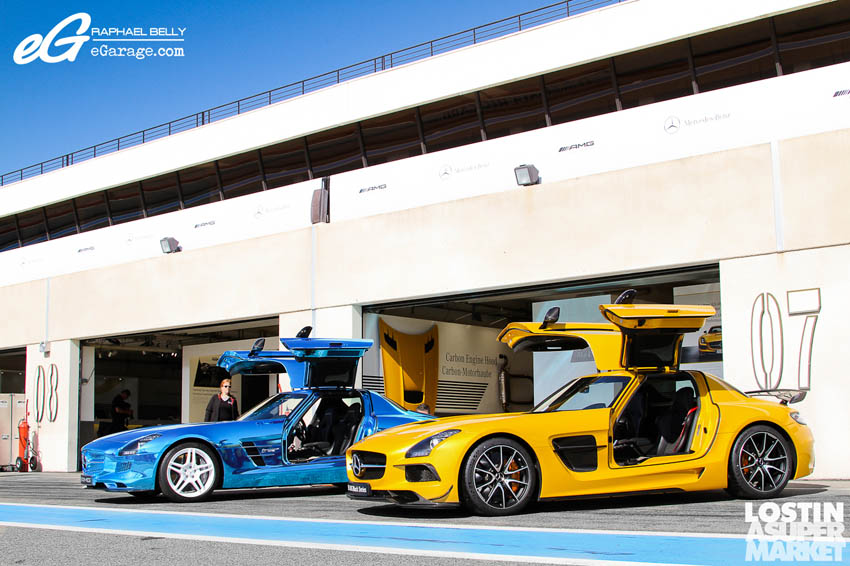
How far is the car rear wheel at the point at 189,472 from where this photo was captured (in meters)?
9.55

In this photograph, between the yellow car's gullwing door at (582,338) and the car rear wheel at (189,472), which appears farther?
the car rear wheel at (189,472)

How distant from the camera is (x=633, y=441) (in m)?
8.15

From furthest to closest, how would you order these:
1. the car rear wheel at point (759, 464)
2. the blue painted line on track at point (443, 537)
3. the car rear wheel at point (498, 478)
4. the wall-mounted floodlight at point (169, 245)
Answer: the wall-mounted floodlight at point (169, 245), the car rear wheel at point (759, 464), the car rear wheel at point (498, 478), the blue painted line on track at point (443, 537)

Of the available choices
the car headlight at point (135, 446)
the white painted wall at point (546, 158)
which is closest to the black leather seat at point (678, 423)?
the white painted wall at point (546, 158)

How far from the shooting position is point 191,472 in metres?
9.65

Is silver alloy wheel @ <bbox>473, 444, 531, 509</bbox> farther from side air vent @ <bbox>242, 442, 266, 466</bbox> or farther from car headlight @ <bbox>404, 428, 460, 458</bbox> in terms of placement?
side air vent @ <bbox>242, 442, 266, 466</bbox>

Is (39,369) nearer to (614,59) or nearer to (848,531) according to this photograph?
(614,59)

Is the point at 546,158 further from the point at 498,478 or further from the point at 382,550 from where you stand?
the point at 382,550

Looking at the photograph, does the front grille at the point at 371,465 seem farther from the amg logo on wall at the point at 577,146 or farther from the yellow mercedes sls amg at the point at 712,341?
the amg logo on wall at the point at 577,146

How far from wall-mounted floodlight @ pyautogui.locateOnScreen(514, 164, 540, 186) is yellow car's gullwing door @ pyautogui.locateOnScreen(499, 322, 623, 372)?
6362 millimetres

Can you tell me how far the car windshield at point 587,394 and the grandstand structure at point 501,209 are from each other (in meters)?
4.33

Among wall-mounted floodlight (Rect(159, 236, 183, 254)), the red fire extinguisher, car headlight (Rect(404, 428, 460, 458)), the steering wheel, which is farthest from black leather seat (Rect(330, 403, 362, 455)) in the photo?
the red fire extinguisher

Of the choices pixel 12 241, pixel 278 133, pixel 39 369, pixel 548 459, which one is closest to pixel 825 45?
pixel 548 459

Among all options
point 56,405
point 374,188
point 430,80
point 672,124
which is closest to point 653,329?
point 672,124
